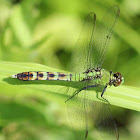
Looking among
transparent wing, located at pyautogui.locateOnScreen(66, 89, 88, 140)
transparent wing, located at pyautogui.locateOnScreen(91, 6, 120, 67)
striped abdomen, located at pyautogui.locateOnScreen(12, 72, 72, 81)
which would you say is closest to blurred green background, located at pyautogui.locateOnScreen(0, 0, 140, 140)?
transparent wing, located at pyautogui.locateOnScreen(66, 89, 88, 140)

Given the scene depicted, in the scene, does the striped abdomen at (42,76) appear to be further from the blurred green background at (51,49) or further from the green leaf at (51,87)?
the blurred green background at (51,49)

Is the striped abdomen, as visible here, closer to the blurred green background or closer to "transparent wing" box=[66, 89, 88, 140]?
"transparent wing" box=[66, 89, 88, 140]

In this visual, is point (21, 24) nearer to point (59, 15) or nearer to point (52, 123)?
point (59, 15)

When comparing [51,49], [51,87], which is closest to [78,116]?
[51,87]

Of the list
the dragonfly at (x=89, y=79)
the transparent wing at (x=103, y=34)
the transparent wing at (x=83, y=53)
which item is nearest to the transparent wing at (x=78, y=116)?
the dragonfly at (x=89, y=79)

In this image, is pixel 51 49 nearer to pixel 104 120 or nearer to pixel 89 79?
pixel 89 79

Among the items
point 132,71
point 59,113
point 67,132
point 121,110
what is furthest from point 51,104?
point 132,71

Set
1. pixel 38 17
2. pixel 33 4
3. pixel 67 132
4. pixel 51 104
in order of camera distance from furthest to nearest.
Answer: pixel 38 17
pixel 33 4
pixel 51 104
pixel 67 132
